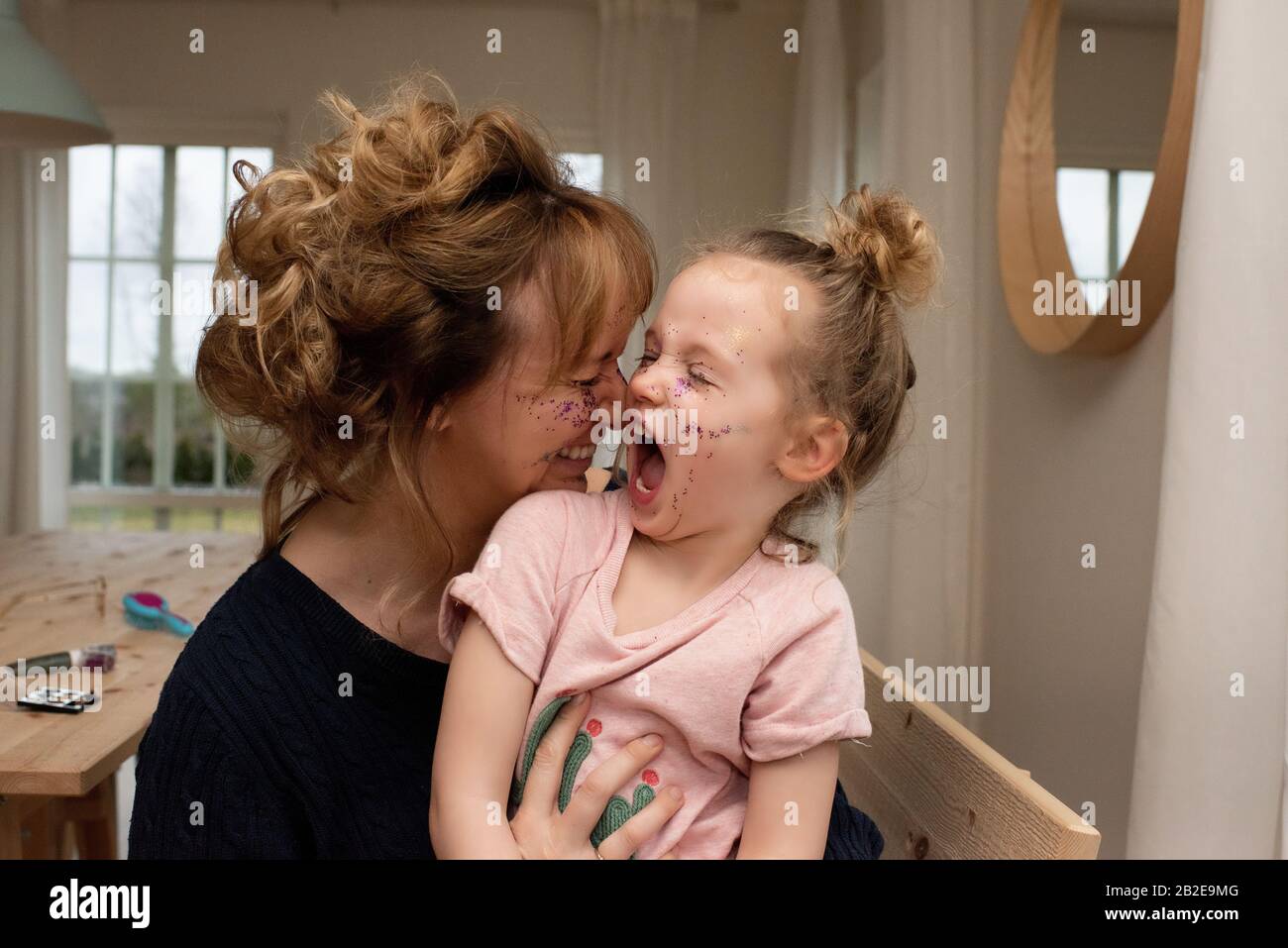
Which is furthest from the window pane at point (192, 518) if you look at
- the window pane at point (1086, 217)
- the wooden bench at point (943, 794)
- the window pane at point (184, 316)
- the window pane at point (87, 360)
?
the wooden bench at point (943, 794)

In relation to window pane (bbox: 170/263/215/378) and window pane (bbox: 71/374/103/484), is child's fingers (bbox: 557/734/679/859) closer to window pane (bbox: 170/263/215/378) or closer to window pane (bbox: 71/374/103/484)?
window pane (bbox: 170/263/215/378)

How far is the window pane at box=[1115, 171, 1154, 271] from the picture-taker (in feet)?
6.33

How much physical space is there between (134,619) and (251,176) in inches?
46.1

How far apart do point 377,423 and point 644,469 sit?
246 millimetres

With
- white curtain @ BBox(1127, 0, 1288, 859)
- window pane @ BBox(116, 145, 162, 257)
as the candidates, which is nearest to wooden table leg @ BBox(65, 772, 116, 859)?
white curtain @ BBox(1127, 0, 1288, 859)

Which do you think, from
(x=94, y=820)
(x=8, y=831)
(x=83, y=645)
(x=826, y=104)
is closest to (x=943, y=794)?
(x=8, y=831)

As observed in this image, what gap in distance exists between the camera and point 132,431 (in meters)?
5.19

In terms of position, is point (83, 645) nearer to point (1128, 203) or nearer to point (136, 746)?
point (136, 746)

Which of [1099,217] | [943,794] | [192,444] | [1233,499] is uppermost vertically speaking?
[1099,217]

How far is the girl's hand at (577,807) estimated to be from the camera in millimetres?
921

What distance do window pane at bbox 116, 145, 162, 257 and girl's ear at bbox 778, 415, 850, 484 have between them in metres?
4.70
